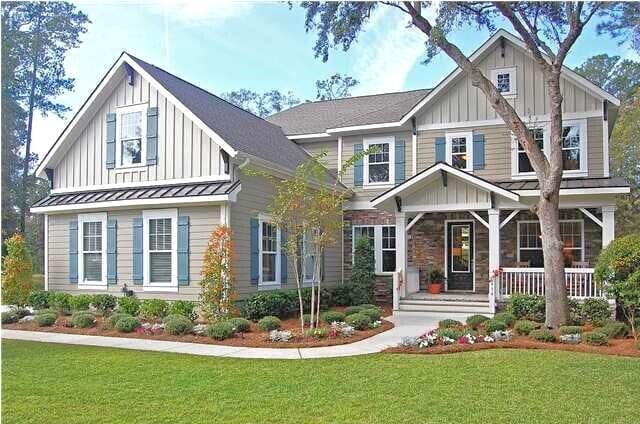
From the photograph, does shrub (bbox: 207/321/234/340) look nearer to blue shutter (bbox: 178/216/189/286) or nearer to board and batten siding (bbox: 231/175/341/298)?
board and batten siding (bbox: 231/175/341/298)

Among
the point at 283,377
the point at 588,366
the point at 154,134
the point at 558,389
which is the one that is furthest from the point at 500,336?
the point at 154,134

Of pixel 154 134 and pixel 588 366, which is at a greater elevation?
pixel 154 134

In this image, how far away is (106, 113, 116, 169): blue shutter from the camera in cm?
1510

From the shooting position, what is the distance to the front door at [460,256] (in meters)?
17.0

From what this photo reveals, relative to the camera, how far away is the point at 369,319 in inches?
475

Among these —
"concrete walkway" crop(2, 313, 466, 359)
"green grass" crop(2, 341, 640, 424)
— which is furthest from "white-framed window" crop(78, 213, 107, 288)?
"green grass" crop(2, 341, 640, 424)

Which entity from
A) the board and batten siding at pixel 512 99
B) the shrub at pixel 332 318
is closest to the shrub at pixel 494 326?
the shrub at pixel 332 318

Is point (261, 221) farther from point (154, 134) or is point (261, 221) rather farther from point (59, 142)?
point (59, 142)

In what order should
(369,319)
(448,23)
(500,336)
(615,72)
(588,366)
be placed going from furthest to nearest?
1. (615,72)
2. (448,23)
3. (369,319)
4. (500,336)
5. (588,366)

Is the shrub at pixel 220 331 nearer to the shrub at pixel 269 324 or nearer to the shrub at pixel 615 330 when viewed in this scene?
the shrub at pixel 269 324

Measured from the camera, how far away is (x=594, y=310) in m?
12.2

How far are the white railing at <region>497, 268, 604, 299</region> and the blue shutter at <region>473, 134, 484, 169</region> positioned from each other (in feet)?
11.2

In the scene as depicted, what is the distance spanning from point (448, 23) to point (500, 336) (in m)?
7.14

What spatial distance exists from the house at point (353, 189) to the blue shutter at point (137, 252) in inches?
1.7
